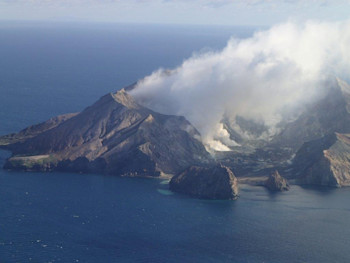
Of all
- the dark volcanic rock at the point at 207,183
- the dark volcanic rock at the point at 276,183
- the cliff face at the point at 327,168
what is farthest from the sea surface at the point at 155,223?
the cliff face at the point at 327,168

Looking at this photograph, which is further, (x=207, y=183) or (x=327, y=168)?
(x=327, y=168)

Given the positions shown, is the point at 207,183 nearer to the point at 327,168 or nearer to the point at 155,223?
the point at 155,223

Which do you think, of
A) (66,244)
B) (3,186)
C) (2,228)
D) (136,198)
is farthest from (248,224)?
(3,186)

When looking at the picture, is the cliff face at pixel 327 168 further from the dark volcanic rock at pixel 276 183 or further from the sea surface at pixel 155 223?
the dark volcanic rock at pixel 276 183

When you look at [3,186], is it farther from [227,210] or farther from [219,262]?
[219,262]

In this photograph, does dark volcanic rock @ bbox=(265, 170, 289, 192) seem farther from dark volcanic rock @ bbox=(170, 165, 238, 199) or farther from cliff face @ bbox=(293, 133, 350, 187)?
dark volcanic rock @ bbox=(170, 165, 238, 199)

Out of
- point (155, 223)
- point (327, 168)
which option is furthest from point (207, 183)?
point (327, 168)
